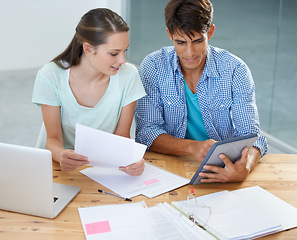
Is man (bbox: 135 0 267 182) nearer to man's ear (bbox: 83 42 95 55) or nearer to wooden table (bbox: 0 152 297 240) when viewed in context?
wooden table (bbox: 0 152 297 240)

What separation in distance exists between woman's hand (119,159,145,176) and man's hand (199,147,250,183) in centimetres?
24

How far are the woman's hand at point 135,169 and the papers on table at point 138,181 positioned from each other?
0.9 inches

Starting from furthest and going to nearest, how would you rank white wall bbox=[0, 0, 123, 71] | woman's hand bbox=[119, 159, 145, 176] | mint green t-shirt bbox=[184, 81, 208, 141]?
white wall bbox=[0, 0, 123, 71]
mint green t-shirt bbox=[184, 81, 208, 141]
woman's hand bbox=[119, 159, 145, 176]

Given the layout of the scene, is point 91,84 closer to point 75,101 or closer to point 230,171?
point 75,101

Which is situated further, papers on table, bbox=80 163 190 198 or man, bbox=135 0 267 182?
man, bbox=135 0 267 182

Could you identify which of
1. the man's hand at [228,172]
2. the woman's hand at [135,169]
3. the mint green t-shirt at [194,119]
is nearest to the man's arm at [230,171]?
the man's hand at [228,172]

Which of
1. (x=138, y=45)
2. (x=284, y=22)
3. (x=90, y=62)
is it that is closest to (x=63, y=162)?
(x=90, y=62)

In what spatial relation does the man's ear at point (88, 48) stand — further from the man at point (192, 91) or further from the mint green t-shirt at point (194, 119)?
the mint green t-shirt at point (194, 119)

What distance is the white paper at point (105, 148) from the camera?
5.26 feet

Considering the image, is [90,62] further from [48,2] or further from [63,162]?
[48,2]

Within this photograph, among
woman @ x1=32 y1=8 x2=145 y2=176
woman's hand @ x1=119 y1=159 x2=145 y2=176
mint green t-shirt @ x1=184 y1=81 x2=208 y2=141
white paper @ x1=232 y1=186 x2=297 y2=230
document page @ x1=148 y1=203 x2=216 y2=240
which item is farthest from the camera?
mint green t-shirt @ x1=184 y1=81 x2=208 y2=141

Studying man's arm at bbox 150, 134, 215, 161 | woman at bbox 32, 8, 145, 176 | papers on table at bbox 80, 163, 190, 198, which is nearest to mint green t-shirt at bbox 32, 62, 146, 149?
woman at bbox 32, 8, 145, 176

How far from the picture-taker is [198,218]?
144 cm

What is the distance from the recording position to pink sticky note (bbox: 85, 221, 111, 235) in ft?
4.52
